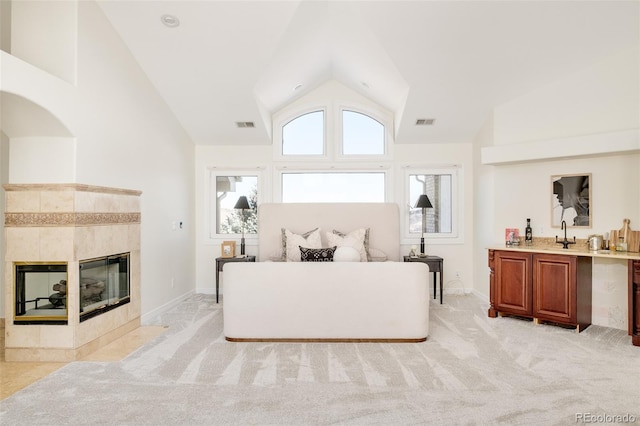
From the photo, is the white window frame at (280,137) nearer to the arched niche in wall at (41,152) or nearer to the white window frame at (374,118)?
the white window frame at (374,118)

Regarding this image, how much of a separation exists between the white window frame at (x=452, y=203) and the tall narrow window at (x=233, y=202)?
96.7 inches

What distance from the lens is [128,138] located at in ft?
13.7

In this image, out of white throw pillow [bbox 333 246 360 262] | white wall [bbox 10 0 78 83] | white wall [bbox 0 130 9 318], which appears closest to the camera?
white wall [bbox 10 0 78 83]

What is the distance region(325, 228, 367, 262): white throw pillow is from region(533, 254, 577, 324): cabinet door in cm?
215

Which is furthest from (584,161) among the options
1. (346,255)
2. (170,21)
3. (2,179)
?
(2,179)

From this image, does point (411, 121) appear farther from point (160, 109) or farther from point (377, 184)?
point (160, 109)

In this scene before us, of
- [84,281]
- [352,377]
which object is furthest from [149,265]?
[352,377]

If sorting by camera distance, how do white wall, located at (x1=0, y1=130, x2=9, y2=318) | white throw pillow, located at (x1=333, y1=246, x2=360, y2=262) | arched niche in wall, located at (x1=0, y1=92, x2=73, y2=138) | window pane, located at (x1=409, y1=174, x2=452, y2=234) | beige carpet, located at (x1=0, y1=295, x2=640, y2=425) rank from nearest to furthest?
1. beige carpet, located at (x1=0, y1=295, x2=640, y2=425)
2. arched niche in wall, located at (x1=0, y1=92, x2=73, y2=138)
3. white wall, located at (x1=0, y1=130, x2=9, y2=318)
4. white throw pillow, located at (x1=333, y1=246, x2=360, y2=262)
5. window pane, located at (x1=409, y1=174, x2=452, y2=234)

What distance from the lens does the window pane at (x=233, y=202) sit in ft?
20.8

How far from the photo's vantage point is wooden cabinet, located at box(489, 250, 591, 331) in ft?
13.2

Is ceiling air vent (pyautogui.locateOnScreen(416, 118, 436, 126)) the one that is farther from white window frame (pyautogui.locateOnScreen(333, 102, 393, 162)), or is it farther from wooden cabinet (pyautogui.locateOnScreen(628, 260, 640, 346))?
wooden cabinet (pyautogui.locateOnScreen(628, 260, 640, 346))

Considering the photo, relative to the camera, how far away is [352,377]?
2852 mm

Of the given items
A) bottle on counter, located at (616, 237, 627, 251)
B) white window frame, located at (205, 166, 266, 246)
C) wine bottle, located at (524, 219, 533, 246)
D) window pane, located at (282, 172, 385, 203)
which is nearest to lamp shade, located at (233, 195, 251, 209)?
white window frame, located at (205, 166, 266, 246)

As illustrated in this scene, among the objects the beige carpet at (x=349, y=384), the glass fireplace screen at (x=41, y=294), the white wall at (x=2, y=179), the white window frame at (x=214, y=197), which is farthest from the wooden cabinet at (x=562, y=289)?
the white wall at (x=2, y=179)
